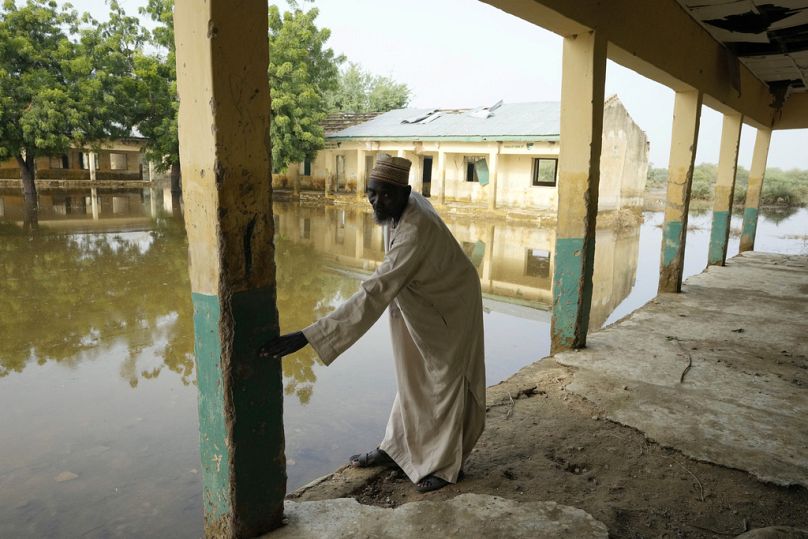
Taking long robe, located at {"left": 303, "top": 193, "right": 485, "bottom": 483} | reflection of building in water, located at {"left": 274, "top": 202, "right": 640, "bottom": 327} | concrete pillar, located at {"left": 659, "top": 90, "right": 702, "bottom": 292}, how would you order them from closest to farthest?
1. long robe, located at {"left": 303, "top": 193, "right": 485, "bottom": 483}
2. concrete pillar, located at {"left": 659, "top": 90, "right": 702, "bottom": 292}
3. reflection of building in water, located at {"left": 274, "top": 202, "right": 640, "bottom": 327}

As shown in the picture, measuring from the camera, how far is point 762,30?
6016 millimetres

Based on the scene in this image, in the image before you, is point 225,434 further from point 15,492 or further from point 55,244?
point 55,244

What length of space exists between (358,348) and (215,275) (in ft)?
12.9

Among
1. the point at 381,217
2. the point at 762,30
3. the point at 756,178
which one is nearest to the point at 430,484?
the point at 381,217

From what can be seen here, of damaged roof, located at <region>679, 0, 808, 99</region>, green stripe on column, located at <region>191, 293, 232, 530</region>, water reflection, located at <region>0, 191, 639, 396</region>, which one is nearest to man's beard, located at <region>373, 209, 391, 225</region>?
green stripe on column, located at <region>191, 293, 232, 530</region>

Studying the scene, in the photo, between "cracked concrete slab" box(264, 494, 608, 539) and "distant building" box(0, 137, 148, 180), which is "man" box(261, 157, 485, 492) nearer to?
"cracked concrete slab" box(264, 494, 608, 539)

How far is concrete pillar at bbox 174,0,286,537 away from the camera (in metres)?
1.77

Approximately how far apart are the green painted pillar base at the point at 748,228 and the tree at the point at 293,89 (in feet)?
47.5

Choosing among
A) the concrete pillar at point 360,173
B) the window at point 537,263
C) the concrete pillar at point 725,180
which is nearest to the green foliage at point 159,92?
the concrete pillar at point 360,173

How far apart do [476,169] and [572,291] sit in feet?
51.6

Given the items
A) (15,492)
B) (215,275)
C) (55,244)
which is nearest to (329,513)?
(215,275)

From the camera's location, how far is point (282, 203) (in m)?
22.3

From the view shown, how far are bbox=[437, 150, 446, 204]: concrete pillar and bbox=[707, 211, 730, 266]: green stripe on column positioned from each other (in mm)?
11466

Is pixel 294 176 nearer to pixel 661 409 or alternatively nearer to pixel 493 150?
pixel 493 150
